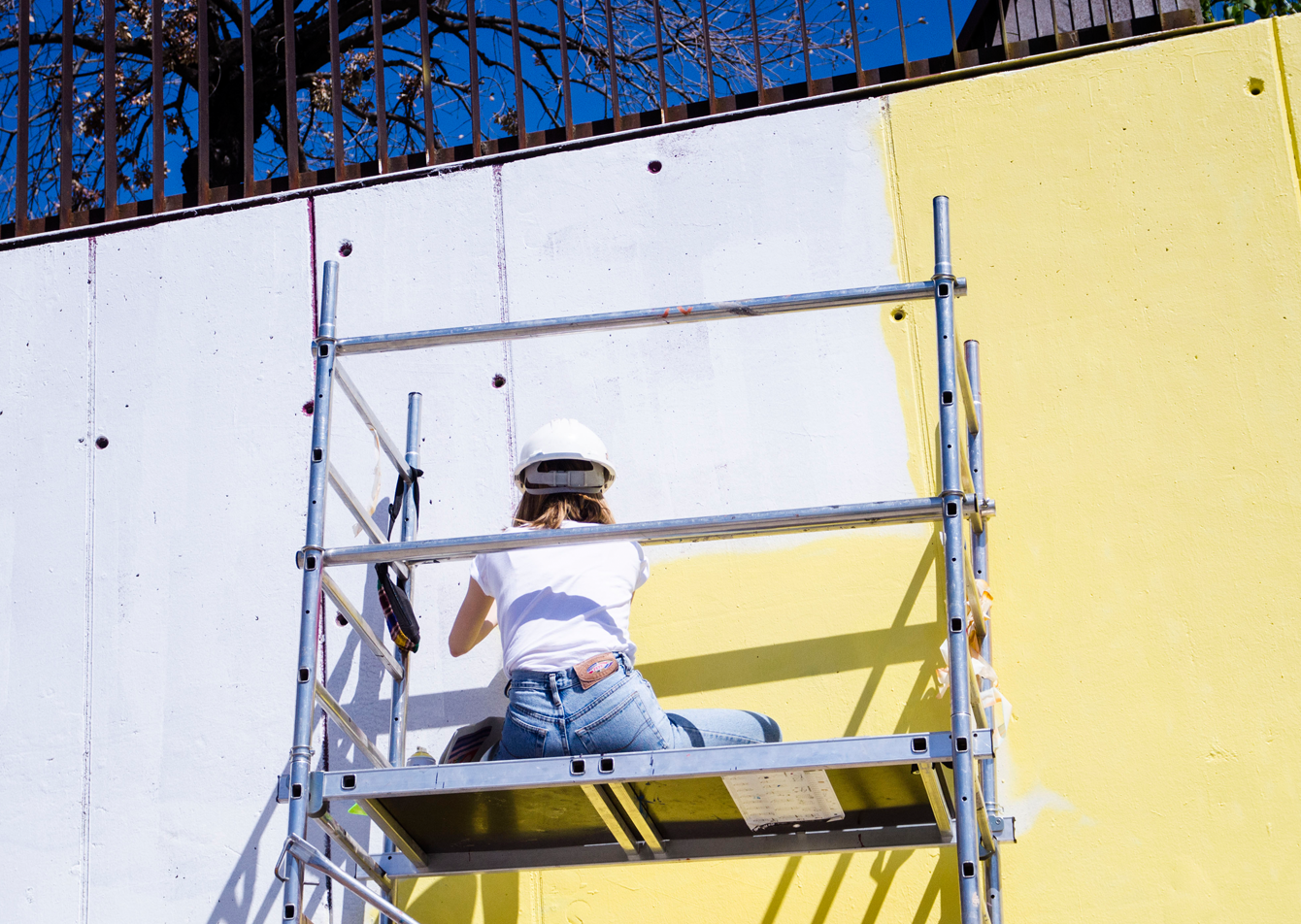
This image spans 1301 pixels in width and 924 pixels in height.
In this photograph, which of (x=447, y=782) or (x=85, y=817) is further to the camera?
(x=85, y=817)

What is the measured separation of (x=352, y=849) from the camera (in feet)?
12.3

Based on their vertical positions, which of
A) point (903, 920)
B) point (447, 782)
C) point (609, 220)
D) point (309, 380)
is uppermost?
point (609, 220)

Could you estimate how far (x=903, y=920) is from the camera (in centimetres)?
402

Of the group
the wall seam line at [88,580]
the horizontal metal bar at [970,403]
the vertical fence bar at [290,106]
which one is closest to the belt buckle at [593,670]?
the horizontal metal bar at [970,403]

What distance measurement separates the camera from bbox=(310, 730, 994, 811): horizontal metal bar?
317 centimetres

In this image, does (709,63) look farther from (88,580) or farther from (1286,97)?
(88,580)

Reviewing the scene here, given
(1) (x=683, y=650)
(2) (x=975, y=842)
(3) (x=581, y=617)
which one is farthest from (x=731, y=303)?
(2) (x=975, y=842)

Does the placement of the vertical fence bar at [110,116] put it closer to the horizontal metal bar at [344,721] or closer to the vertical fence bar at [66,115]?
the vertical fence bar at [66,115]

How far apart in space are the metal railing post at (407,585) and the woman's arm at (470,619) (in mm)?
354

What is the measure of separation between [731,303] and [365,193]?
6.54 ft

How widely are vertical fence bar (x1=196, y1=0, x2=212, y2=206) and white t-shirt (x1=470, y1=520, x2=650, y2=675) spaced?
237 centimetres

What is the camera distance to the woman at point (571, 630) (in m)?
3.43

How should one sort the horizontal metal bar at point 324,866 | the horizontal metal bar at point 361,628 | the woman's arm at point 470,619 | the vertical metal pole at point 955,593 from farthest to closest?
the woman's arm at point 470,619 < the horizontal metal bar at point 361,628 < the horizontal metal bar at point 324,866 < the vertical metal pole at point 955,593

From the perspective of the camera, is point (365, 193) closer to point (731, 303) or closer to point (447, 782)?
point (731, 303)
